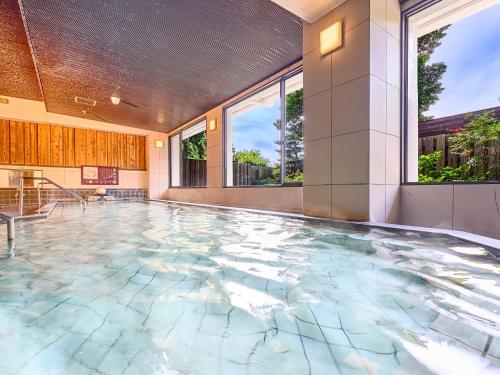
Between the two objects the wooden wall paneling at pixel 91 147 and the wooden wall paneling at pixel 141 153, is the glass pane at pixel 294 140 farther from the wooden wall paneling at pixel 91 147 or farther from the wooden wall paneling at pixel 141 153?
the wooden wall paneling at pixel 91 147

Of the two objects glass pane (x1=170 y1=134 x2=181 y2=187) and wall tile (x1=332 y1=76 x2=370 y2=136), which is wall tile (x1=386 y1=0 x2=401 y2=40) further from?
glass pane (x1=170 y1=134 x2=181 y2=187)

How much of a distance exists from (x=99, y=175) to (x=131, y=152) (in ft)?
5.19

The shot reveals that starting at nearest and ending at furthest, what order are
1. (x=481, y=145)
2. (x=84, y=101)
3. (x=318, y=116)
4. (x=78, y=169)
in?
(x=481, y=145) → (x=318, y=116) → (x=84, y=101) → (x=78, y=169)

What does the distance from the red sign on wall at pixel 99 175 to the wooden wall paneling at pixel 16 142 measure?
1.82 metres

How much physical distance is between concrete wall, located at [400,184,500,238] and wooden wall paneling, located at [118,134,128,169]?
1043 centimetres

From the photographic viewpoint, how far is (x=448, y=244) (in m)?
2.37

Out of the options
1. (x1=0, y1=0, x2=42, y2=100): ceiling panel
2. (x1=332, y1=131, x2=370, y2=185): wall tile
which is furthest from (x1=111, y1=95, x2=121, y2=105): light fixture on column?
(x1=332, y1=131, x2=370, y2=185): wall tile

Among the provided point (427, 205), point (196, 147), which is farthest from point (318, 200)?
point (196, 147)

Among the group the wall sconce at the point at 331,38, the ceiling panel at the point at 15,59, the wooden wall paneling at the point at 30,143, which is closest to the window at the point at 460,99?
the wall sconce at the point at 331,38

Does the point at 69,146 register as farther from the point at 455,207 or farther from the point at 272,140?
the point at 455,207

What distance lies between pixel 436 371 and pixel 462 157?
4.36 m

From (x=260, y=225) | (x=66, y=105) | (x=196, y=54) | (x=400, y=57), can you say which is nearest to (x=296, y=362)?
A: (x=260, y=225)

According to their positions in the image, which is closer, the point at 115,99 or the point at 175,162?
the point at 115,99

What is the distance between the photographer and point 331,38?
3.73 meters
